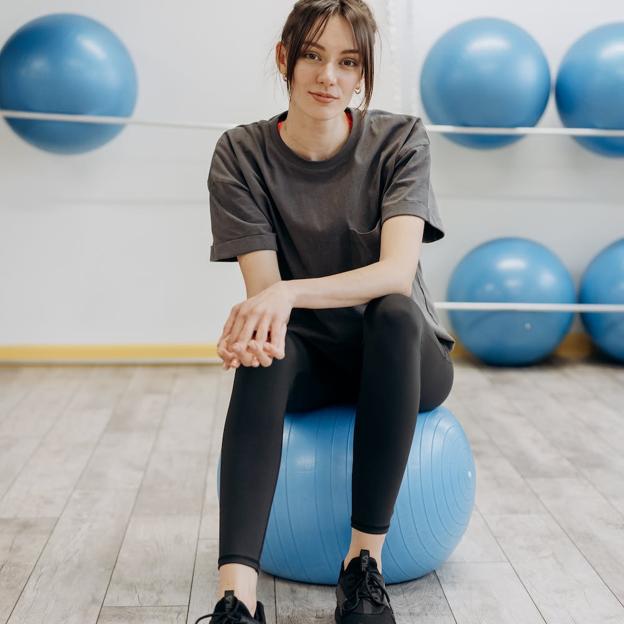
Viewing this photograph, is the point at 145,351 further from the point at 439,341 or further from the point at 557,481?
the point at 439,341

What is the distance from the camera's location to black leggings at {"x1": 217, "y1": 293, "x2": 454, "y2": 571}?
4.59 feet

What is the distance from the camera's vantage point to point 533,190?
A: 11.9 feet

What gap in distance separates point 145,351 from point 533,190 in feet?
5.29

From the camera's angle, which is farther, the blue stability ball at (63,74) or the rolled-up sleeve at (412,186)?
the blue stability ball at (63,74)

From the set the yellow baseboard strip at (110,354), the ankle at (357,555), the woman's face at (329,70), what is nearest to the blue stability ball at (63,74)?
the yellow baseboard strip at (110,354)

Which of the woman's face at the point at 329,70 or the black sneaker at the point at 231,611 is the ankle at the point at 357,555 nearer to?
the black sneaker at the point at 231,611

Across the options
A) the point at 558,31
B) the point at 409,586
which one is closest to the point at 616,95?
the point at 558,31

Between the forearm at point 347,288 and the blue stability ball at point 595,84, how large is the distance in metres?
1.94

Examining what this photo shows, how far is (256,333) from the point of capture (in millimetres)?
1436

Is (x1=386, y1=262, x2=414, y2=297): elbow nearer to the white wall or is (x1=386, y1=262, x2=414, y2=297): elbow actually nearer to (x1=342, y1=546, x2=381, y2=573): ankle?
(x1=342, y1=546, x2=381, y2=573): ankle

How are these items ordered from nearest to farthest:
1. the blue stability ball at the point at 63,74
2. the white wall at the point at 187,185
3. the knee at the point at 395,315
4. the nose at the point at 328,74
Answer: the knee at the point at 395,315 < the nose at the point at 328,74 < the blue stability ball at the point at 63,74 < the white wall at the point at 187,185

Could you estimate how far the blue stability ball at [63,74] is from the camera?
295 cm

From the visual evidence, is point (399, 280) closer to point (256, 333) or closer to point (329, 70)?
point (256, 333)

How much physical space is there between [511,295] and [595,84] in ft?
2.50
